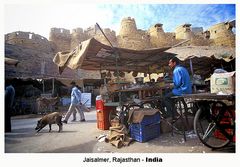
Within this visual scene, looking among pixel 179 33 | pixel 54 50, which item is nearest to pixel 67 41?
pixel 54 50

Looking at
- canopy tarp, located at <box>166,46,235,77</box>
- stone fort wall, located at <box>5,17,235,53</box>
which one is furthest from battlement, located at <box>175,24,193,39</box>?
canopy tarp, located at <box>166,46,235,77</box>

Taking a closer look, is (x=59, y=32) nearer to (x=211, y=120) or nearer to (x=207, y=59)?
(x=207, y=59)

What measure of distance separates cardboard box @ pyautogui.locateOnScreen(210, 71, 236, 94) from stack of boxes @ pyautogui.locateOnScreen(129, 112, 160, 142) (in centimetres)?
151

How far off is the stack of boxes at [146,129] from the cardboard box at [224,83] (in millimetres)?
1514

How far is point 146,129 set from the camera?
4320 mm

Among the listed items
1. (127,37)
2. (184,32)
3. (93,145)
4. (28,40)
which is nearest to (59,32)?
(28,40)

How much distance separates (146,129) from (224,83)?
188cm

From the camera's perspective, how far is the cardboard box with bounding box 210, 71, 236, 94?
348 centimetres

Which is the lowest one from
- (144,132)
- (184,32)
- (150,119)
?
(144,132)

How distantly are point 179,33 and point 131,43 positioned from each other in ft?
26.1
